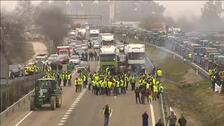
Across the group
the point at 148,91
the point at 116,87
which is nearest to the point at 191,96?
the point at 116,87

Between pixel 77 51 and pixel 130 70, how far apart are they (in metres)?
25.5

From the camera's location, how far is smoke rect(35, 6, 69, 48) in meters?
132

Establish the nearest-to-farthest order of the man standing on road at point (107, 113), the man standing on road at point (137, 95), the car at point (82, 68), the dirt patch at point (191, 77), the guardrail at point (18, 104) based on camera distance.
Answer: the man standing on road at point (107, 113)
the guardrail at point (18, 104)
the man standing on road at point (137, 95)
the car at point (82, 68)
the dirt patch at point (191, 77)

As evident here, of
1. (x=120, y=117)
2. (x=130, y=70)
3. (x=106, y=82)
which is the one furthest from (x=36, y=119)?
(x=130, y=70)

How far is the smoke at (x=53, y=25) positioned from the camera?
131875mm

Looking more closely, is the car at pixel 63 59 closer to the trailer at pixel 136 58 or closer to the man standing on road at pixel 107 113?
the trailer at pixel 136 58

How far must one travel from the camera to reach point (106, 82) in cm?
4891

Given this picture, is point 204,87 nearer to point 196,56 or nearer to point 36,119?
point 196,56

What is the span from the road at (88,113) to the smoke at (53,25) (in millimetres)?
78404

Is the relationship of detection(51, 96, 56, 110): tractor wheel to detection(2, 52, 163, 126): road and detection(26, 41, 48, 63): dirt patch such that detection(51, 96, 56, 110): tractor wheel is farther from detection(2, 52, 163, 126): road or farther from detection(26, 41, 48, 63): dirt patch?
detection(26, 41, 48, 63): dirt patch

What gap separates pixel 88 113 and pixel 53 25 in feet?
320

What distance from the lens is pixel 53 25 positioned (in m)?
138

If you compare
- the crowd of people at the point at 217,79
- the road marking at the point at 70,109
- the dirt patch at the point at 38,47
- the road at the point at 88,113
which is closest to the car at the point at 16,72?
the road marking at the point at 70,109

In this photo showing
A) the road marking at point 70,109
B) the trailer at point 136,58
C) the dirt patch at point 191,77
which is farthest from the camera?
the trailer at point 136,58
